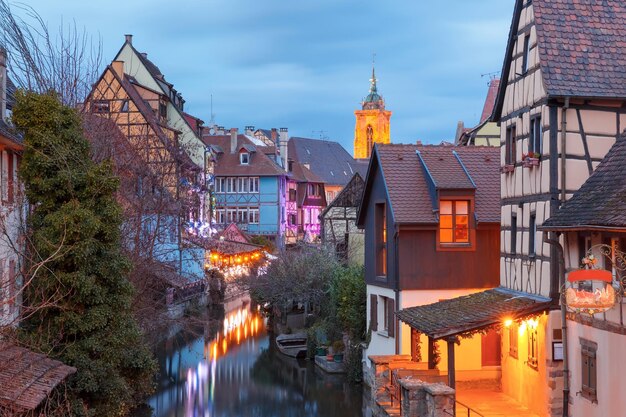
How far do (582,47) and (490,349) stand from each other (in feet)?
32.6

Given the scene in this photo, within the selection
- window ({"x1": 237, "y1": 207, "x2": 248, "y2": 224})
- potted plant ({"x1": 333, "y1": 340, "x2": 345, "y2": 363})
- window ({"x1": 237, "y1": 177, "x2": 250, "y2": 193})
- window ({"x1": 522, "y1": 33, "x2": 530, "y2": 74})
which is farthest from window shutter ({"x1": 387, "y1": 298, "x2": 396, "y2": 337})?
window ({"x1": 237, "y1": 207, "x2": 248, "y2": 224})

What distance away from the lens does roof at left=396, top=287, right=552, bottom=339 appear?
18969 mm

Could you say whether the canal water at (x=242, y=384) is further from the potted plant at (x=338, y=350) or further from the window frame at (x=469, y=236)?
the window frame at (x=469, y=236)

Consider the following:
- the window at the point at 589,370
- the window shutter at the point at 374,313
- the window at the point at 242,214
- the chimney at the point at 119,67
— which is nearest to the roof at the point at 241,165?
the window at the point at 242,214

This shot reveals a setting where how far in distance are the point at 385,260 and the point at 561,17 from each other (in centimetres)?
1091

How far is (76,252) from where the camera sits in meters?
19.9

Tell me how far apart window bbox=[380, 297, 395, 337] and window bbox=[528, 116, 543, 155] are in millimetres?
8669

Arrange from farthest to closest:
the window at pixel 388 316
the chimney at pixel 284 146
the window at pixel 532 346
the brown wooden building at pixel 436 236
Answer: the chimney at pixel 284 146, the window at pixel 388 316, the brown wooden building at pixel 436 236, the window at pixel 532 346

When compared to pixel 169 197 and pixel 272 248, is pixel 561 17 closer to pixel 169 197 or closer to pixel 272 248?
pixel 169 197

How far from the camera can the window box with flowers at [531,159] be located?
19.3m

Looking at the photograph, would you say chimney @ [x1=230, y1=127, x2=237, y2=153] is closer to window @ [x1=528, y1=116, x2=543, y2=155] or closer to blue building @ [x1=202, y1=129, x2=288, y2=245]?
blue building @ [x1=202, y1=129, x2=288, y2=245]

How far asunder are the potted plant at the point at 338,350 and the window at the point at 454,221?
7.68 metres

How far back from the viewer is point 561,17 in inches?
779

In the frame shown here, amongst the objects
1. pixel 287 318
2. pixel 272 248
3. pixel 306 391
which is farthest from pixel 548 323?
pixel 272 248
